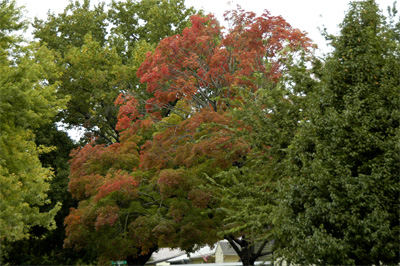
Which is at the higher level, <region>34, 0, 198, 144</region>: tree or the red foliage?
<region>34, 0, 198, 144</region>: tree

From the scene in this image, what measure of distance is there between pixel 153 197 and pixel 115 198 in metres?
1.45

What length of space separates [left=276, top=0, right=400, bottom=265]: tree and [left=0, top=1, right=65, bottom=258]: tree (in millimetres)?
10076

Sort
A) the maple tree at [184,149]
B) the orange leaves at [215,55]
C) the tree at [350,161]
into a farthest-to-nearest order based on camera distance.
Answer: the orange leaves at [215,55] → the maple tree at [184,149] → the tree at [350,161]

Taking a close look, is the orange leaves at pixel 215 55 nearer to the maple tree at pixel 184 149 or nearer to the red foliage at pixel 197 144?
the maple tree at pixel 184 149

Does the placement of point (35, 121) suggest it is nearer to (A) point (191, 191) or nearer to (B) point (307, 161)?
(A) point (191, 191)

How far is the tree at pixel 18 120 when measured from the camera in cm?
1623

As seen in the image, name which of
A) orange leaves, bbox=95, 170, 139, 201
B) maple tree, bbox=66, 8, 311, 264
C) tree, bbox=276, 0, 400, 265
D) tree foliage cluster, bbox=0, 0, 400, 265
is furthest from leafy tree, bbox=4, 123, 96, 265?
tree, bbox=276, 0, 400, 265

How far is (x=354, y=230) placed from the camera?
878 cm

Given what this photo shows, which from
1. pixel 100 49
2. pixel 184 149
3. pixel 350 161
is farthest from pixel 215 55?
pixel 100 49

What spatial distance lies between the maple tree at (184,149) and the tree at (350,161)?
4.21 meters

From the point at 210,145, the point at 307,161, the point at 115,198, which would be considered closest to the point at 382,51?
the point at 307,161

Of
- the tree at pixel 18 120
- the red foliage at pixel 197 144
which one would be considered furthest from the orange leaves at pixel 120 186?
the tree at pixel 18 120

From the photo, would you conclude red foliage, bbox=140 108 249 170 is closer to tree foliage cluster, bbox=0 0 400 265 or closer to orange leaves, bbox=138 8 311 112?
tree foliage cluster, bbox=0 0 400 265

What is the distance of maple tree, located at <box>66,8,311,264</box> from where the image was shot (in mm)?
15484
